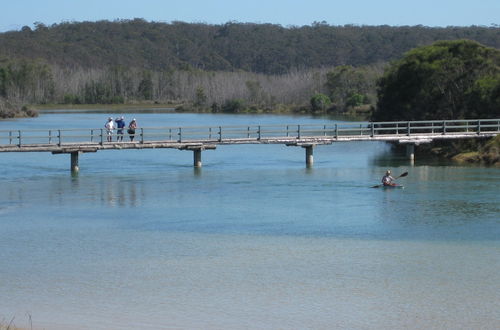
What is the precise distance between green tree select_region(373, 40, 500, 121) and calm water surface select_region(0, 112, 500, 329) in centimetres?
1116

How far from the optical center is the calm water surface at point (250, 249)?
805 inches

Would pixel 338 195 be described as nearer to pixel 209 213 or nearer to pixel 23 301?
pixel 209 213

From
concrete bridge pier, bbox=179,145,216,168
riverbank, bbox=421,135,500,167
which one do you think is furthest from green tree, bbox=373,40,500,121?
concrete bridge pier, bbox=179,145,216,168

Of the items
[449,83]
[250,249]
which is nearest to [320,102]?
[449,83]

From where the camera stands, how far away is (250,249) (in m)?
27.1

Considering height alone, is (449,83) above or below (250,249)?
above

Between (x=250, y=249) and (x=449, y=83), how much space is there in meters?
35.0


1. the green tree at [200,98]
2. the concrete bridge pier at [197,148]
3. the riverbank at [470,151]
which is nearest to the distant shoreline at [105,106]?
the green tree at [200,98]

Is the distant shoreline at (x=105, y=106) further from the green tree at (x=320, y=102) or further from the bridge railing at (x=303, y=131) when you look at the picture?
the bridge railing at (x=303, y=131)

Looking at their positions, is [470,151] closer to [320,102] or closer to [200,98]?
[320,102]

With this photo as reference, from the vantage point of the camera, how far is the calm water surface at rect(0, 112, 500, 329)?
20.4 metres

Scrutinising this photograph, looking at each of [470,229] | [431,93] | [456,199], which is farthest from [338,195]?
[431,93]

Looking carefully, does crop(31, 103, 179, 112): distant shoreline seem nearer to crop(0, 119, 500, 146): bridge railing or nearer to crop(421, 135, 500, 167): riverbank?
crop(0, 119, 500, 146): bridge railing

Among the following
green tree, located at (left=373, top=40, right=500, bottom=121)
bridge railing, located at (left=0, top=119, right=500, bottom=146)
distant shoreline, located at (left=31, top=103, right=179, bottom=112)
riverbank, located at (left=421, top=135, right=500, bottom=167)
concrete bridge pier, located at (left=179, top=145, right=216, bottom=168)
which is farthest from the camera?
distant shoreline, located at (left=31, top=103, right=179, bottom=112)
